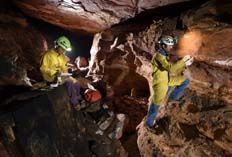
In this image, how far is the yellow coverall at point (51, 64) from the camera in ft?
24.0

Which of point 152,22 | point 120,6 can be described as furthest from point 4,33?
point 152,22

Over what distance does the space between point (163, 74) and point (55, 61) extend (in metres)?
2.95

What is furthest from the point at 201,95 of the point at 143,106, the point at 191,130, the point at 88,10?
the point at 88,10

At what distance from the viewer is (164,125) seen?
7277mm

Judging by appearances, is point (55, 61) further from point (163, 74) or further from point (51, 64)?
point (163, 74)

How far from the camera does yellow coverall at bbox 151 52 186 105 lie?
616 centimetres

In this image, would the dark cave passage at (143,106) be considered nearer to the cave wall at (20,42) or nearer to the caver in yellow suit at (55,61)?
the caver in yellow suit at (55,61)

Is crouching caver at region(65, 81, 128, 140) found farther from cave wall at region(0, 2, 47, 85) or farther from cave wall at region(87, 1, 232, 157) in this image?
cave wall at region(0, 2, 47, 85)

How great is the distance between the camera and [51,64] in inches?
288

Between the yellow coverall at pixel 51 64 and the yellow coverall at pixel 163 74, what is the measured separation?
2.61 metres

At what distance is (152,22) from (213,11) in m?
2.41

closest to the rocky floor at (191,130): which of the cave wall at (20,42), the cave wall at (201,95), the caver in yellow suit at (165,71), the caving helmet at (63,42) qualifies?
the cave wall at (201,95)

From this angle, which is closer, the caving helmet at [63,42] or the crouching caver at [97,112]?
the caving helmet at [63,42]

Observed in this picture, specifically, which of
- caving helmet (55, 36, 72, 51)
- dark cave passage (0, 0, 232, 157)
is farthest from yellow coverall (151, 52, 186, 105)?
caving helmet (55, 36, 72, 51)
